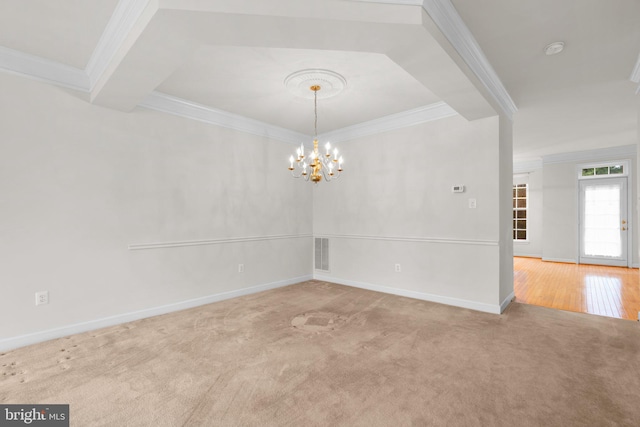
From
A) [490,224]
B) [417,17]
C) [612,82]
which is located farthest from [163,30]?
[612,82]

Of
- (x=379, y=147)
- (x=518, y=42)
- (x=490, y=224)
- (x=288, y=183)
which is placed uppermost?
(x=518, y=42)

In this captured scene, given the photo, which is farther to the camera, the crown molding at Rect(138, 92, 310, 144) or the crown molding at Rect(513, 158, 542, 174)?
the crown molding at Rect(513, 158, 542, 174)

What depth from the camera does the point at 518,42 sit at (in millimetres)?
2619

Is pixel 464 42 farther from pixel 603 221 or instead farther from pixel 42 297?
pixel 603 221

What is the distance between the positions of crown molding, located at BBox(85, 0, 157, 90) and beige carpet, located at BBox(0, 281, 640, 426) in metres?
2.55

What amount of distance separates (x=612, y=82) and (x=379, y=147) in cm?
282

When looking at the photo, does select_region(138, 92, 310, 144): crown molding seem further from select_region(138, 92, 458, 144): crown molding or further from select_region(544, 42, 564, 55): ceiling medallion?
select_region(544, 42, 564, 55): ceiling medallion

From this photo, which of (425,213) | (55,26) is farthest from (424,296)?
(55,26)

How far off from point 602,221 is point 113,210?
10.0 m

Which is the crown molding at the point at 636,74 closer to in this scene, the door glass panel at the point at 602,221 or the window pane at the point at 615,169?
the window pane at the point at 615,169

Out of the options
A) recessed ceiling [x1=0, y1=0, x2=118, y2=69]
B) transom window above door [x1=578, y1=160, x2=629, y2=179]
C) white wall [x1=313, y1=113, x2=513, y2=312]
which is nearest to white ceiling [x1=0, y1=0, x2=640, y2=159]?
recessed ceiling [x1=0, y1=0, x2=118, y2=69]

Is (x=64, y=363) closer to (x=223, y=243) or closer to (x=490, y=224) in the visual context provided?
(x=223, y=243)

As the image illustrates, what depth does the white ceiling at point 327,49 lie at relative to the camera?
188 cm

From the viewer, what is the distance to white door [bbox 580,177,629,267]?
7.12 m
